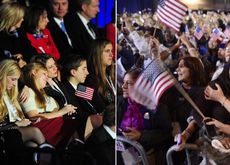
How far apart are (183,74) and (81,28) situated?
0.99 meters

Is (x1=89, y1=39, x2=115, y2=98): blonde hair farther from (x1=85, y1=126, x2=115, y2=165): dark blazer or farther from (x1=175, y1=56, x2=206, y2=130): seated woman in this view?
(x1=175, y1=56, x2=206, y2=130): seated woman

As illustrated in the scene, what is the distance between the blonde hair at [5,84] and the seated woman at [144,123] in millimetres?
915

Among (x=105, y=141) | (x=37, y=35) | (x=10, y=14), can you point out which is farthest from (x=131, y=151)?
(x=10, y=14)

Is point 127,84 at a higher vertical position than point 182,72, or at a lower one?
lower

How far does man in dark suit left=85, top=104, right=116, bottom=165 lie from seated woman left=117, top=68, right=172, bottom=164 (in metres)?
0.09

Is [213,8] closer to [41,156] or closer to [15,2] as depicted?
[15,2]

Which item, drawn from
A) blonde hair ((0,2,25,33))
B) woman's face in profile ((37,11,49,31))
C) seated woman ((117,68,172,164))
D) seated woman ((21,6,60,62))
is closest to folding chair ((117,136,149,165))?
seated woman ((117,68,172,164))

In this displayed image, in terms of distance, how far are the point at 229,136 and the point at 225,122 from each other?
0.41 feet

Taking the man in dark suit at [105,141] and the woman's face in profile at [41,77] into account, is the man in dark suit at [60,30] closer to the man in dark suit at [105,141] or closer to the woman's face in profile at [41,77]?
the woman's face in profile at [41,77]

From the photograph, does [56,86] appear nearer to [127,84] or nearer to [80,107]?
[80,107]

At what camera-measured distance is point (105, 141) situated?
437 centimetres

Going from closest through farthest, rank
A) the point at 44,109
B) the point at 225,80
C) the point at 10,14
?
the point at 225,80, the point at 10,14, the point at 44,109

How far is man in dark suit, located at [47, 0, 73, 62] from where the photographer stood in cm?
430

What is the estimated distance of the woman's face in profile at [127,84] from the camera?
4270 millimetres
